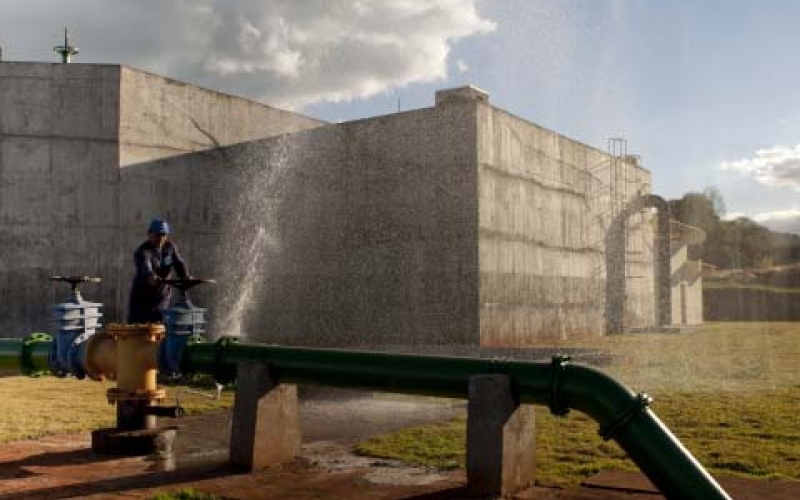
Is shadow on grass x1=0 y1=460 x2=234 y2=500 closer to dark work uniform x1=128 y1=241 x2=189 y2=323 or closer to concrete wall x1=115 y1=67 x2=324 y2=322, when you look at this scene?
dark work uniform x1=128 y1=241 x2=189 y2=323

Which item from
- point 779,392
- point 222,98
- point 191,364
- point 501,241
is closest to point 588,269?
point 501,241

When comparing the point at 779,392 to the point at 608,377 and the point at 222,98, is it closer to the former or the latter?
the point at 608,377

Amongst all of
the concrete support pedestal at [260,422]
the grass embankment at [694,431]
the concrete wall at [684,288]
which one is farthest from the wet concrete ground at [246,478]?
the concrete wall at [684,288]

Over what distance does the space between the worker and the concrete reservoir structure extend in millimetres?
12076

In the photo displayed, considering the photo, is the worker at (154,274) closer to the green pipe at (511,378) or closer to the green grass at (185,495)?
the green pipe at (511,378)

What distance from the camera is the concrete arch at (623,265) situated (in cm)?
2800

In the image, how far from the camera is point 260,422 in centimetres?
626

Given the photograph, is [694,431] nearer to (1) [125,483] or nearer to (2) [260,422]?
(2) [260,422]

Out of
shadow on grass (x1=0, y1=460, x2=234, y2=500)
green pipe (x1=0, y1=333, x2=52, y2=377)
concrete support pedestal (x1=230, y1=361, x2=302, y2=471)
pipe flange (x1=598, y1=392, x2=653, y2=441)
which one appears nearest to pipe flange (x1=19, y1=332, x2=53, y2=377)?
green pipe (x1=0, y1=333, x2=52, y2=377)

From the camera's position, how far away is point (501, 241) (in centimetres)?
2017

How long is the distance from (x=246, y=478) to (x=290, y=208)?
16.2 m

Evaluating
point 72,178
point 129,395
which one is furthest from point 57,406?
point 72,178

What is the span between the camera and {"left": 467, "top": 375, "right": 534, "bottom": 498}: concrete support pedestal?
5.33m

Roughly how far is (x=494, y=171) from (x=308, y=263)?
5587 mm
